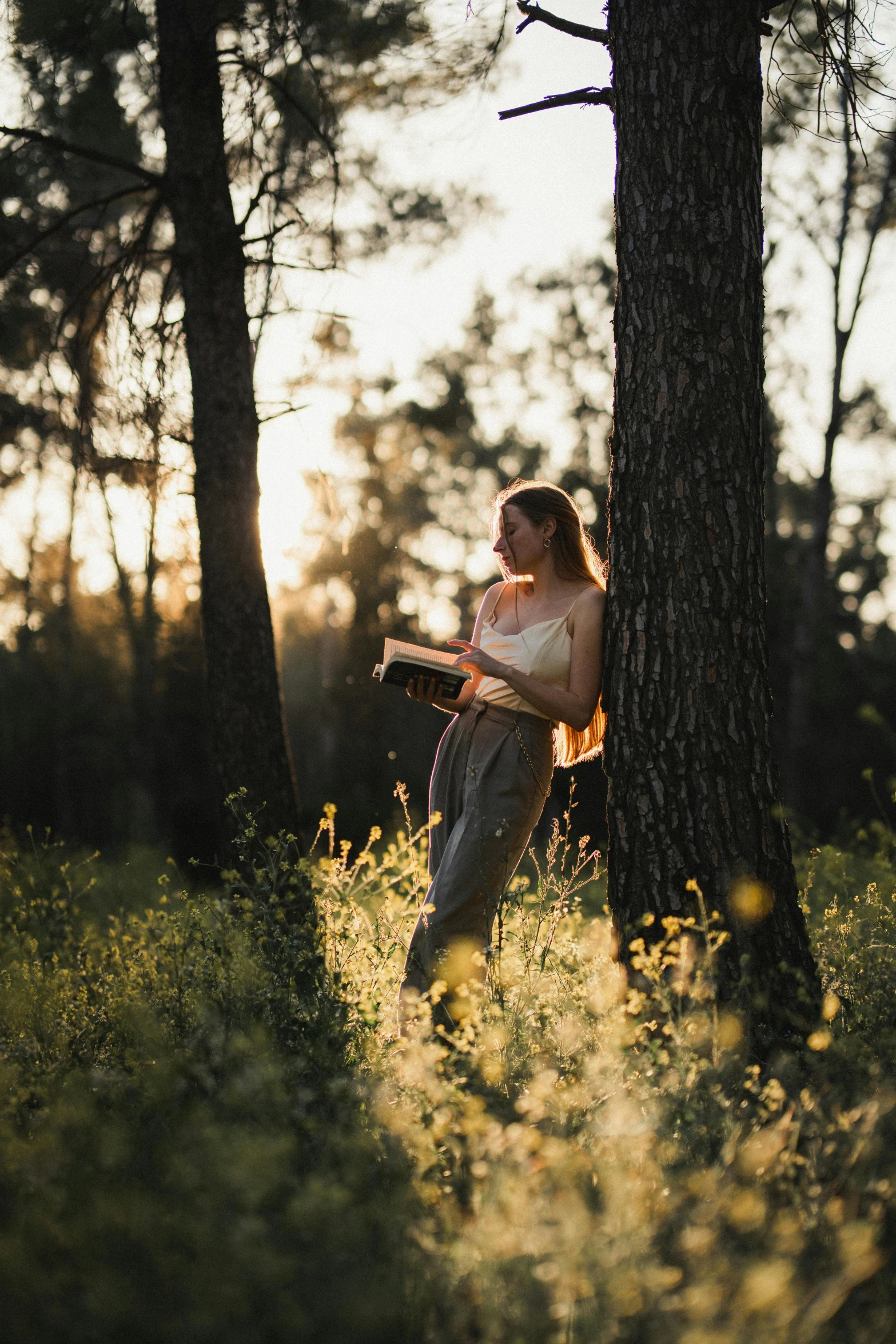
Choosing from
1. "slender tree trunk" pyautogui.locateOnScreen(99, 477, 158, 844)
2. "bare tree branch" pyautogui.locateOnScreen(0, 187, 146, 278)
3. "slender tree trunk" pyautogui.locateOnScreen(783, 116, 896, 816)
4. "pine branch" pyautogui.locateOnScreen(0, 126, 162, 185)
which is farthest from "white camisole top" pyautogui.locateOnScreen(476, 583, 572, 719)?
"slender tree trunk" pyautogui.locateOnScreen(99, 477, 158, 844)

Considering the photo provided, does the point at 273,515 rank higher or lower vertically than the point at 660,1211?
higher

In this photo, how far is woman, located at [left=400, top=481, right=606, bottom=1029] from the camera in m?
3.08

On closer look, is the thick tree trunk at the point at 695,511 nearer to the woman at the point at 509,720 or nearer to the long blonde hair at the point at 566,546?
the woman at the point at 509,720

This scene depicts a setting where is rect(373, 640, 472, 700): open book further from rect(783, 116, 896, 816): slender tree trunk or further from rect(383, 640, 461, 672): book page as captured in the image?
rect(783, 116, 896, 816): slender tree trunk

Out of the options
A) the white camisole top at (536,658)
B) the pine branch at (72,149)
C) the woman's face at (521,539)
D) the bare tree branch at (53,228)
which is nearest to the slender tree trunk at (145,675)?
the bare tree branch at (53,228)

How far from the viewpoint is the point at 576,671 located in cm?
315

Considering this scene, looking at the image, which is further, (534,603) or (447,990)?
(534,603)

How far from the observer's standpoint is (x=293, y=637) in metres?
40.1

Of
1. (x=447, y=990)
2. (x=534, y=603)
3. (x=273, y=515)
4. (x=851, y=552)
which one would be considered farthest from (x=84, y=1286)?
(x=851, y=552)

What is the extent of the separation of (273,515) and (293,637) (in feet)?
115

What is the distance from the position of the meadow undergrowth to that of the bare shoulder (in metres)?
0.88

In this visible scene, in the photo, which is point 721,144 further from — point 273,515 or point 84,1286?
point 84,1286

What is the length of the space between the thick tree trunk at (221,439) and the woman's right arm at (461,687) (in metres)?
1.50

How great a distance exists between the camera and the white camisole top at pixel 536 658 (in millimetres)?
3201
